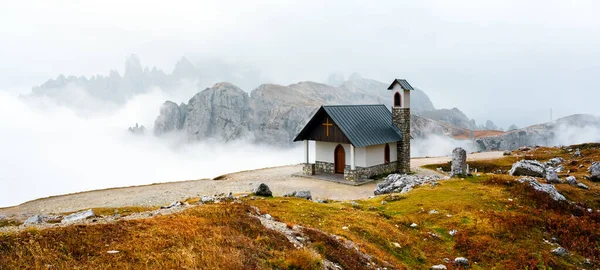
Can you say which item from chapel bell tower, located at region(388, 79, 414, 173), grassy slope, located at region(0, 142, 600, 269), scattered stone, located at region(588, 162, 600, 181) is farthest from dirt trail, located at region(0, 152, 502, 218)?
scattered stone, located at region(588, 162, 600, 181)

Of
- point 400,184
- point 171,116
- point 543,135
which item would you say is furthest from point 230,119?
point 400,184

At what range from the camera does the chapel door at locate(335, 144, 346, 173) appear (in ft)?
149

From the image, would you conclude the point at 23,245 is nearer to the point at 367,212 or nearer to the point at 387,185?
→ the point at 367,212

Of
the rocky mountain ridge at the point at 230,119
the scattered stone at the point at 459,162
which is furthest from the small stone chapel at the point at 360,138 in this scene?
the rocky mountain ridge at the point at 230,119

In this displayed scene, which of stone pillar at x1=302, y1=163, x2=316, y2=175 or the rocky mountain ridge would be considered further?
the rocky mountain ridge

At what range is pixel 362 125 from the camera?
45.7m

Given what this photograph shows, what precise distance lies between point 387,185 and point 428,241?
15.6 m

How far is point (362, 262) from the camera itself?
14.5 metres

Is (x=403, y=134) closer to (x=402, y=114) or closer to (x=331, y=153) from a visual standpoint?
(x=402, y=114)

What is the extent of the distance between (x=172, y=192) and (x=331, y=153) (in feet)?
58.2

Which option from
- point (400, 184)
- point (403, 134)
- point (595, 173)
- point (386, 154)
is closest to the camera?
point (400, 184)

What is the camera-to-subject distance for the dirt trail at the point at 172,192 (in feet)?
114

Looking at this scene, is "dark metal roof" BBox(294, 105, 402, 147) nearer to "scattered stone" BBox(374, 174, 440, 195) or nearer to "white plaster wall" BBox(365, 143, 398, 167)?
"white plaster wall" BBox(365, 143, 398, 167)

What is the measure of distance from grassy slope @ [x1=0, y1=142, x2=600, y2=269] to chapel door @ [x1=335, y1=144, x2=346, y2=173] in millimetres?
16111
